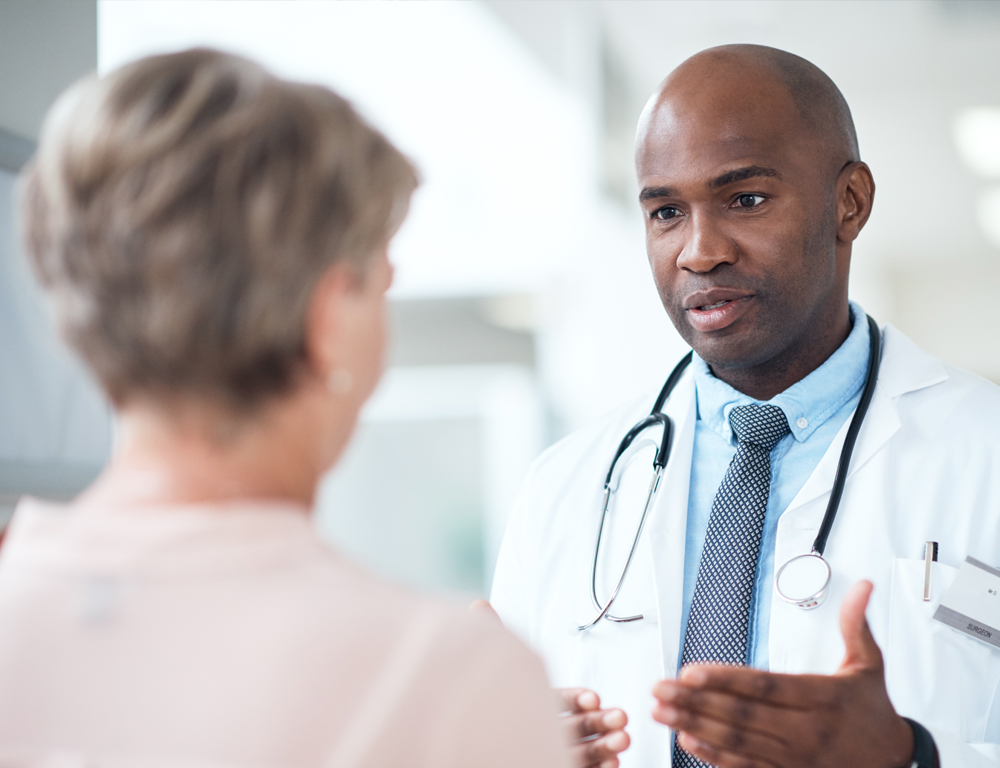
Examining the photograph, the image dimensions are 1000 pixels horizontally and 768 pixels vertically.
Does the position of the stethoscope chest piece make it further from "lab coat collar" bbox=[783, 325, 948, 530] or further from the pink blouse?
the pink blouse

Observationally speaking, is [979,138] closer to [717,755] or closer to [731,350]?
[731,350]

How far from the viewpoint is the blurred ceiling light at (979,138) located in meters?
4.29

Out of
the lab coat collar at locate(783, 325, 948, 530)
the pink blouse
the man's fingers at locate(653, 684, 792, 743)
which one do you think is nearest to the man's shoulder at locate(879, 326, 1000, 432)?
the lab coat collar at locate(783, 325, 948, 530)

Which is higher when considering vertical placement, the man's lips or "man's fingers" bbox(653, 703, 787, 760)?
the man's lips

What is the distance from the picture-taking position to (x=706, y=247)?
1.30 m

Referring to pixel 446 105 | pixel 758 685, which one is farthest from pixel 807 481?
pixel 446 105

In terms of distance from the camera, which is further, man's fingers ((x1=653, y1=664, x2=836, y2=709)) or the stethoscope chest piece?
the stethoscope chest piece

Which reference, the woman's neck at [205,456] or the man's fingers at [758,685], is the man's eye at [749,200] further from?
the woman's neck at [205,456]

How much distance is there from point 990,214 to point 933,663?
5289 mm

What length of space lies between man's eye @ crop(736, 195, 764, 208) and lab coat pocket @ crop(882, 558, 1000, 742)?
0.51 meters

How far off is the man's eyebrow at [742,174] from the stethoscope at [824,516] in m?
0.30

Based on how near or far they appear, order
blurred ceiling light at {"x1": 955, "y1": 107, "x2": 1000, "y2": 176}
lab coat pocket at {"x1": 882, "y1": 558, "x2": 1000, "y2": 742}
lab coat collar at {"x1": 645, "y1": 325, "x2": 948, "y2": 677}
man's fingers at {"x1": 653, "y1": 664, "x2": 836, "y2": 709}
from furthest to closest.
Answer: blurred ceiling light at {"x1": 955, "y1": 107, "x2": 1000, "y2": 176}
lab coat collar at {"x1": 645, "y1": 325, "x2": 948, "y2": 677}
lab coat pocket at {"x1": 882, "y1": 558, "x2": 1000, "y2": 742}
man's fingers at {"x1": 653, "y1": 664, "x2": 836, "y2": 709}

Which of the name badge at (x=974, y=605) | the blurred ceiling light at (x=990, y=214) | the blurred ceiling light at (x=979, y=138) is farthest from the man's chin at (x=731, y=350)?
the blurred ceiling light at (x=990, y=214)

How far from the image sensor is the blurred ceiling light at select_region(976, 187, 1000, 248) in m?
5.32
